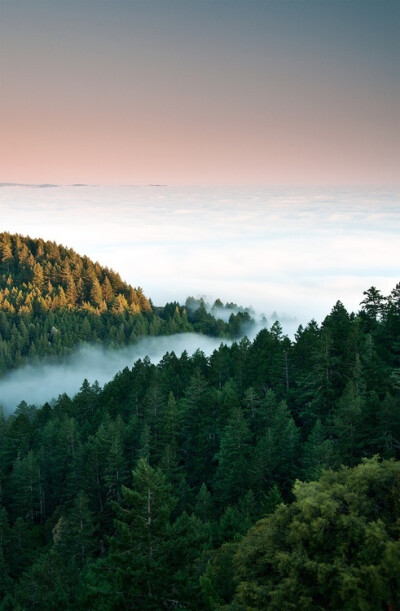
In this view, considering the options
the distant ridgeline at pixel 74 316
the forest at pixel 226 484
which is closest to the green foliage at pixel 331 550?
the forest at pixel 226 484

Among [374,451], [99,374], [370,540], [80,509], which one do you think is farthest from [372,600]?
[99,374]

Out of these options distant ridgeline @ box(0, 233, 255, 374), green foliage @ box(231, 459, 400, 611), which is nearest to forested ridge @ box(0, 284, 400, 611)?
green foliage @ box(231, 459, 400, 611)

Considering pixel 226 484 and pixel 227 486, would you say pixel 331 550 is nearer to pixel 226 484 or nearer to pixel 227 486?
pixel 227 486

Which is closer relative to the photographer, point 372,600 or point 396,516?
point 372,600

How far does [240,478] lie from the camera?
41.6 meters

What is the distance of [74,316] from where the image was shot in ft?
575

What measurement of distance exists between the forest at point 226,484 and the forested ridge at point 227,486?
92 mm

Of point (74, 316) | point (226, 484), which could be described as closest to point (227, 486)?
point (226, 484)

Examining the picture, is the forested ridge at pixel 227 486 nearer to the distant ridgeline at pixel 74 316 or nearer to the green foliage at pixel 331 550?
the green foliage at pixel 331 550

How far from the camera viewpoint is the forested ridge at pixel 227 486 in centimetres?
1828

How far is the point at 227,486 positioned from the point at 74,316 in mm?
139131

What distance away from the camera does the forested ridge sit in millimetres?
18281

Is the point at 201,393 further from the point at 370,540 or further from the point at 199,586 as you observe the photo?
the point at 370,540

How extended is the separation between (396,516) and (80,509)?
3035cm
